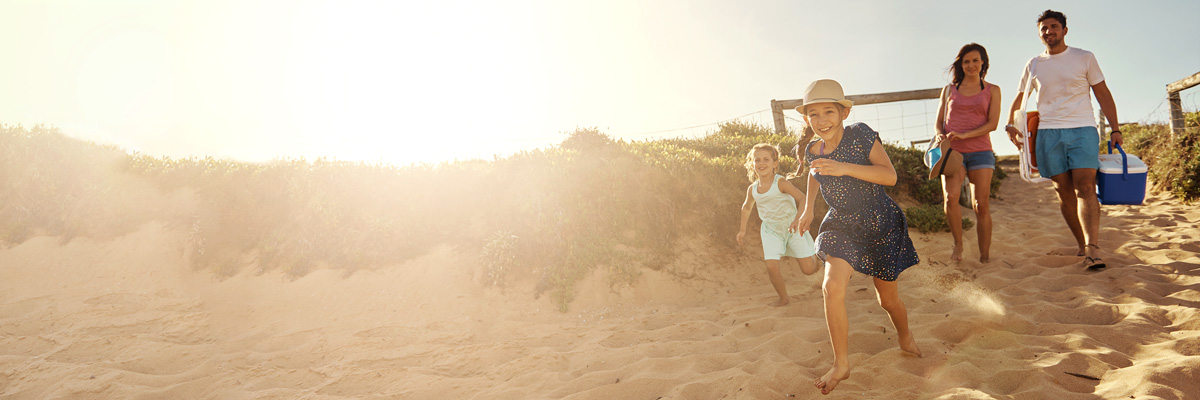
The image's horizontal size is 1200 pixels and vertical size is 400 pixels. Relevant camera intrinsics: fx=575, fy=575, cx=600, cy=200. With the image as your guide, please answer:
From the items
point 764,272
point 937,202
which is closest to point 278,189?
point 764,272

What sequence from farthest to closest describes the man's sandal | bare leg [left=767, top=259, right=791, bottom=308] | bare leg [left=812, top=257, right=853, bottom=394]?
bare leg [left=767, top=259, right=791, bottom=308]
the man's sandal
bare leg [left=812, top=257, right=853, bottom=394]

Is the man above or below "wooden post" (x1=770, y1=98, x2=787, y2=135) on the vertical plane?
below

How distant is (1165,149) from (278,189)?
43.8 feet

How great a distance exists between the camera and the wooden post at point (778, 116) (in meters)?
10.6

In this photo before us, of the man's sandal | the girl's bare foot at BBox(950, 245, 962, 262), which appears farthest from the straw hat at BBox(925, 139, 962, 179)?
the man's sandal

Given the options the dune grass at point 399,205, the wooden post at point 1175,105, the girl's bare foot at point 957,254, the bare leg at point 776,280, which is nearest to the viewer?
the bare leg at point 776,280

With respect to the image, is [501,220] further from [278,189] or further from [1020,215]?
[1020,215]

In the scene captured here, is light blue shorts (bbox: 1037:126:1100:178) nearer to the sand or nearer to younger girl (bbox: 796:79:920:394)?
the sand

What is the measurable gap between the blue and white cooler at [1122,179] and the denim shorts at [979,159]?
0.78m

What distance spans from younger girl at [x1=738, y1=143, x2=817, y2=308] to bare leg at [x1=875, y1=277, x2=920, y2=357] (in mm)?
1511

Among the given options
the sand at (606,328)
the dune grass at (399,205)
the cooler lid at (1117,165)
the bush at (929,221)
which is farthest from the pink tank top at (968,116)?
the dune grass at (399,205)

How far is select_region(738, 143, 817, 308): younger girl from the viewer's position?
5.10 metres

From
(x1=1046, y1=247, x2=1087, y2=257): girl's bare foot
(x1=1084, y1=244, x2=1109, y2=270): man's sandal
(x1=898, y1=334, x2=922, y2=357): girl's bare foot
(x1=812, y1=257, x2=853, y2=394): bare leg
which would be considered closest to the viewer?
(x1=812, y1=257, x2=853, y2=394): bare leg

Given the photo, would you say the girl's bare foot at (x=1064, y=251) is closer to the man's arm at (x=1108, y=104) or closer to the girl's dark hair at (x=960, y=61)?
the man's arm at (x=1108, y=104)
